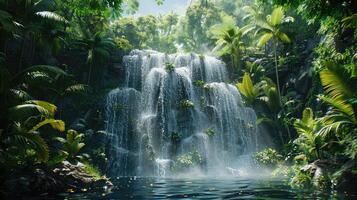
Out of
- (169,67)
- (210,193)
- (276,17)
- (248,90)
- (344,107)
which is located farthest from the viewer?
(169,67)

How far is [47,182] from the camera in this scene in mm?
9727

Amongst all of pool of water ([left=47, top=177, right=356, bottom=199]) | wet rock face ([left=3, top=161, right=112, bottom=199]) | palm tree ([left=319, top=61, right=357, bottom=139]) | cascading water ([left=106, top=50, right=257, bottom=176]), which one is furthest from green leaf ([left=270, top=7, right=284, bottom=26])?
wet rock face ([left=3, top=161, right=112, bottom=199])

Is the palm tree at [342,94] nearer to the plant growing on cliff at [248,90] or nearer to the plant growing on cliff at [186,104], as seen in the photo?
the plant growing on cliff at [186,104]

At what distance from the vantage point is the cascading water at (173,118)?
21.2m

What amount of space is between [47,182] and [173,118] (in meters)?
14.6

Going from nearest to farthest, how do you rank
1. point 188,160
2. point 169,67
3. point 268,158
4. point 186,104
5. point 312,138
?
point 312,138, point 188,160, point 268,158, point 186,104, point 169,67

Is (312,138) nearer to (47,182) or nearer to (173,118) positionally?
(47,182)

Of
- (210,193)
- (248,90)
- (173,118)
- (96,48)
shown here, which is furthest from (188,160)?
(210,193)

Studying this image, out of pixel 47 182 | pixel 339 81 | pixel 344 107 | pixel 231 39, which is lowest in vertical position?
pixel 47 182

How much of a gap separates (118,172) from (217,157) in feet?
20.9

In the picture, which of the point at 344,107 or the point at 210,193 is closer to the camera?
the point at 210,193

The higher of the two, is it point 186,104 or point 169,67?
point 169,67

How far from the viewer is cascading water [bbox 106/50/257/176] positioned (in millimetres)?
21234

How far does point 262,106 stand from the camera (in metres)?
26.2
